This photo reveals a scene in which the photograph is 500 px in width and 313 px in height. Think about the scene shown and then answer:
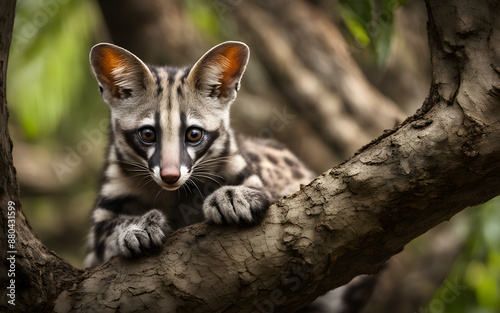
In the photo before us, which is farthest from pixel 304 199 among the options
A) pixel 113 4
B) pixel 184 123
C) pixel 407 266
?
pixel 113 4

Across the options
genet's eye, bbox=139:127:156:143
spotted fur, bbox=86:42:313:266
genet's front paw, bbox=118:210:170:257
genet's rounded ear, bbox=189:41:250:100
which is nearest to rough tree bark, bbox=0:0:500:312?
genet's front paw, bbox=118:210:170:257

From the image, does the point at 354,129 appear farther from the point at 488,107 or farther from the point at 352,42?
the point at 488,107

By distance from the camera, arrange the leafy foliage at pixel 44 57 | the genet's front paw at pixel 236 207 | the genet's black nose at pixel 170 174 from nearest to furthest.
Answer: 1. the genet's front paw at pixel 236 207
2. the genet's black nose at pixel 170 174
3. the leafy foliage at pixel 44 57

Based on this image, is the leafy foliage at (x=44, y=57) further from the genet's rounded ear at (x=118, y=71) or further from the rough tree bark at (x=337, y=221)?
the rough tree bark at (x=337, y=221)

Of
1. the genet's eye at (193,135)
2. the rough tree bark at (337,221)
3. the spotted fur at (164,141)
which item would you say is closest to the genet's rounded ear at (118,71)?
the spotted fur at (164,141)

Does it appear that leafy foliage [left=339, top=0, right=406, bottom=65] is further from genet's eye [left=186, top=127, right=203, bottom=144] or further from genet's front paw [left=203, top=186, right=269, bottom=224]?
genet's front paw [left=203, top=186, right=269, bottom=224]

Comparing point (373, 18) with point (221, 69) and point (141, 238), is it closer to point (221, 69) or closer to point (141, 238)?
point (221, 69)
